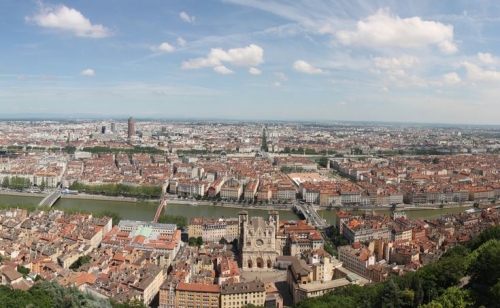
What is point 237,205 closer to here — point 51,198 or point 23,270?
point 51,198

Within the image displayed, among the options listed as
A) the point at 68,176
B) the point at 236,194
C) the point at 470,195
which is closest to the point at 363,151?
the point at 470,195

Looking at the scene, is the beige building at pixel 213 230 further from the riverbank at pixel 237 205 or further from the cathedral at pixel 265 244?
the riverbank at pixel 237 205

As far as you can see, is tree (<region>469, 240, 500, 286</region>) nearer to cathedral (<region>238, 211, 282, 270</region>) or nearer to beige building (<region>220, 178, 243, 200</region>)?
cathedral (<region>238, 211, 282, 270</region>)

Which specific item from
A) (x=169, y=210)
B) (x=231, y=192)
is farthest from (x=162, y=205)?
(x=231, y=192)

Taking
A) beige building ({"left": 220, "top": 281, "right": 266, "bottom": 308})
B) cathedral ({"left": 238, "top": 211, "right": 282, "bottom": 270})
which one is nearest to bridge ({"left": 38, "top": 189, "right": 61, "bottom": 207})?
cathedral ({"left": 238, "top": 211, "right": 282, "bottom": 270})

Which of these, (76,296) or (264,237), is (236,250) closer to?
(264,237)
